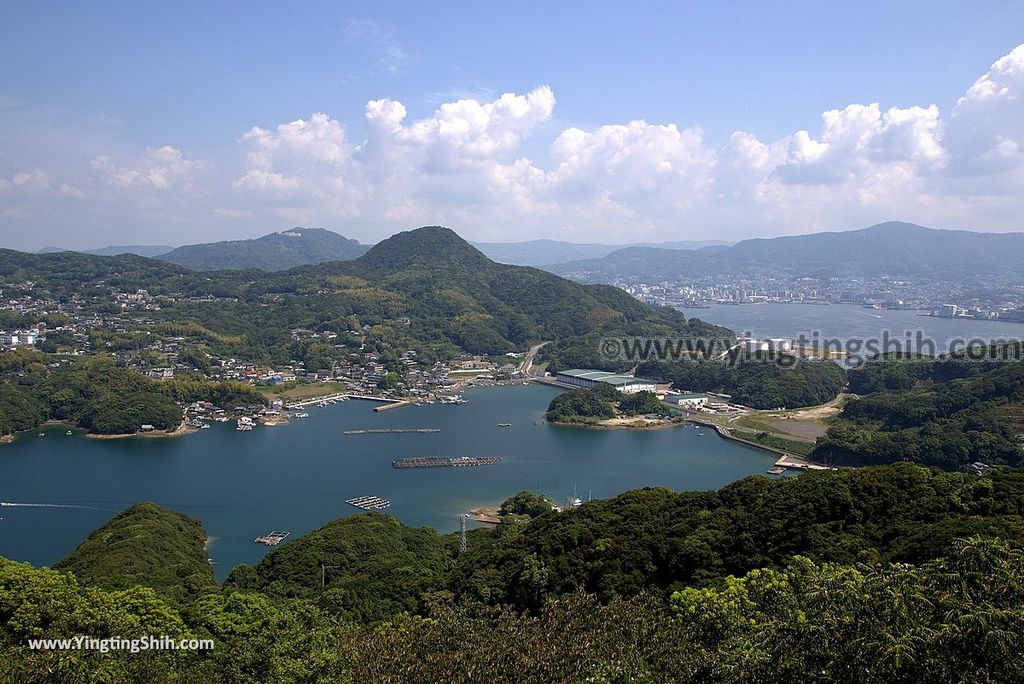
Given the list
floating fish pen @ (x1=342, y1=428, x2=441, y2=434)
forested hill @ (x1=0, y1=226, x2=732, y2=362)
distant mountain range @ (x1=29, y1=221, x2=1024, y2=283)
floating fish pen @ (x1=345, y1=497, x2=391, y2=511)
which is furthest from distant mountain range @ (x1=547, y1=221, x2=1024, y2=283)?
floating fish pen @ (x1=345, y1=497, x2=391, y2=511)

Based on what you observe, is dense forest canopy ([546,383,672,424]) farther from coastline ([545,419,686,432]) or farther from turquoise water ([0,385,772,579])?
turquoise water ([0,385,772,579])

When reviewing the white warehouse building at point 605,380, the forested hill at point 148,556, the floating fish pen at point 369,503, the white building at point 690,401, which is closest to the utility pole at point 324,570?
the forested hill at point 148,556

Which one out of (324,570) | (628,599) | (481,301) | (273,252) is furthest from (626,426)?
(273,252)

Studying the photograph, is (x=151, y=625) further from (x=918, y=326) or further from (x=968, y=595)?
(x=918, y=326)

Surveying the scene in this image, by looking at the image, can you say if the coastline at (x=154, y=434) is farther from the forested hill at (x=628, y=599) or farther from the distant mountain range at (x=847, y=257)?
the distant mountain range at (x=847, y=257)

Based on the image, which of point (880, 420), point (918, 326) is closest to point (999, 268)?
point (918, 326)
